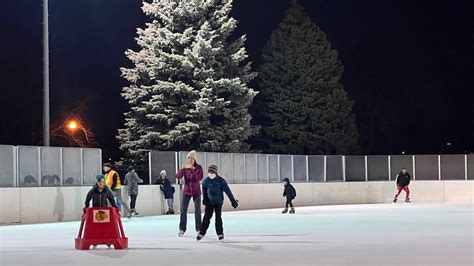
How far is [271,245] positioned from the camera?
17.0m

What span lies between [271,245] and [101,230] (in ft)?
10.4

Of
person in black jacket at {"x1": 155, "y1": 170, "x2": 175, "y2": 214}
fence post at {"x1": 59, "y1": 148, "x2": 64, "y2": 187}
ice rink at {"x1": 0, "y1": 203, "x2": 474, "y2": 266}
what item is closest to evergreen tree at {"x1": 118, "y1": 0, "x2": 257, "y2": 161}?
person in black jacket at {"x1": 155, "y1": 170, "x2": 175, "y2": 214}

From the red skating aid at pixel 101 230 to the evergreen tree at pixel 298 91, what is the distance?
126 feet

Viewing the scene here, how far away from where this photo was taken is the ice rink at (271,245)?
1402 cm

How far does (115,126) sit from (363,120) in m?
24.7

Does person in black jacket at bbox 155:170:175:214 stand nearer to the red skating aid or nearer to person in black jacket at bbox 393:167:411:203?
person in black jacket at bbox 393:167:411:203

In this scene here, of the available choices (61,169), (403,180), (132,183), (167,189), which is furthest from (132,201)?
(403,180)

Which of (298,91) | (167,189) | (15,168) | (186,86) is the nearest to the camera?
(15,168)

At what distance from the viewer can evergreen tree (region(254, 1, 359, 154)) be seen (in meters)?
55.4

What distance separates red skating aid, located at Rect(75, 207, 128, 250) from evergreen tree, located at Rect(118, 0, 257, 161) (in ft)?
83.8

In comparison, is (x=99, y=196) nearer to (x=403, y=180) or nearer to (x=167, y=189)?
(x=167, y=189)

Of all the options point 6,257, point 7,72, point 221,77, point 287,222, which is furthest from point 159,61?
point 7,72

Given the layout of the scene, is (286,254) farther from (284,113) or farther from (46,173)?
(284,113)

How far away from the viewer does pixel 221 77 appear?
44.8 m
